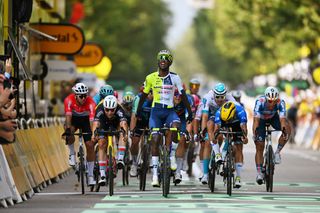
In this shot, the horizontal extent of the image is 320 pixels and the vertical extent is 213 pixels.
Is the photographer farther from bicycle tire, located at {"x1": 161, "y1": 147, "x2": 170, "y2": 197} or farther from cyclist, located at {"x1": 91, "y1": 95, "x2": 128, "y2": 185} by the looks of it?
cyclist, located at {"x1": 91, "y1": 95, "x2": 128, "y2": 185}

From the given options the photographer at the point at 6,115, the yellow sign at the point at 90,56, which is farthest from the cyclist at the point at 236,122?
the yellow sign at the point at 90,56

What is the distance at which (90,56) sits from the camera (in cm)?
4900

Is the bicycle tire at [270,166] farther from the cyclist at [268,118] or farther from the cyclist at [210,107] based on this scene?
the cyclist at [210,107]

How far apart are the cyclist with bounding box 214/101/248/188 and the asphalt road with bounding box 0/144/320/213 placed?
59 centimetres

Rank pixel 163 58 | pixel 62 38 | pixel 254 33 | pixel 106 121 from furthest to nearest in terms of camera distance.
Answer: pixel 254 33 → pixel 62 38 → pixel 106 121 → pixel 163 58

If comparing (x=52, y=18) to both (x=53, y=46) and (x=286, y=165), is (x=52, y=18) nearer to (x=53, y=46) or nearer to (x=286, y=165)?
(x=53, y=46)

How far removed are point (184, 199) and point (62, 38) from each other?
60.6ft

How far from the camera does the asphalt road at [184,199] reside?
60.2 ft

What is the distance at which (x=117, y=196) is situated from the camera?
21.2 meters

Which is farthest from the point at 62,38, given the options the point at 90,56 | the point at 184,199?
the point at 184,199

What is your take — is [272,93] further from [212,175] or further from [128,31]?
[128,31]

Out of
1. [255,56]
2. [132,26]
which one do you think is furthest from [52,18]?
[132,26]

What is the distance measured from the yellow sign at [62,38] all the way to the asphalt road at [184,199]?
11.2 metres

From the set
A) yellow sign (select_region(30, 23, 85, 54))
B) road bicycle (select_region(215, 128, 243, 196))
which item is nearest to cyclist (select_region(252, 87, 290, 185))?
road bicycle (select_region(215, 128, 243, 196))
